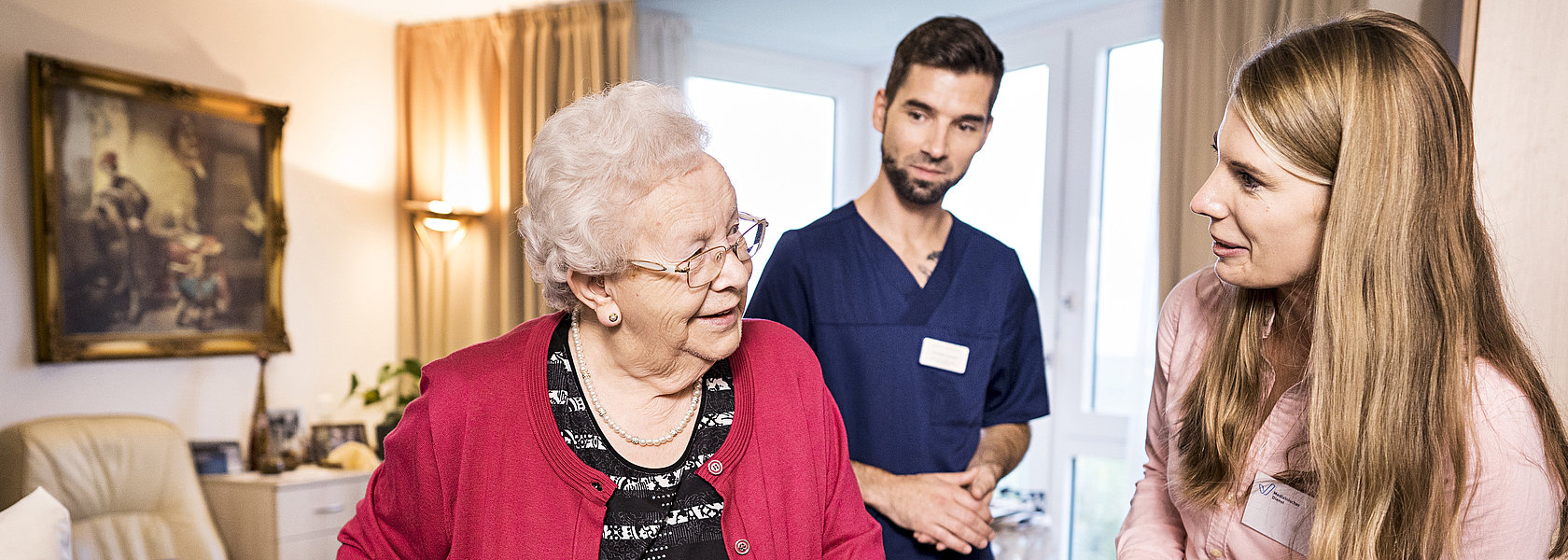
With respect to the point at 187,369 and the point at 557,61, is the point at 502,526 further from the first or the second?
the point at 557,61

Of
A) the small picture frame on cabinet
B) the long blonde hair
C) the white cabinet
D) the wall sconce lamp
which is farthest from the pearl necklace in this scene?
the wall sconce lamp

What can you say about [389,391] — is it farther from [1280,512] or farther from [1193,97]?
[1280,512]

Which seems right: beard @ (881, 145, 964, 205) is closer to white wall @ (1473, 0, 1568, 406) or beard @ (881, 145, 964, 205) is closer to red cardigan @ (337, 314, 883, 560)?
red cardigan @ (337, 314, 883, 560)

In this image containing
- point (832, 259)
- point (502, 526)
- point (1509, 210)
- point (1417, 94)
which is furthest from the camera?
point (832, 259)

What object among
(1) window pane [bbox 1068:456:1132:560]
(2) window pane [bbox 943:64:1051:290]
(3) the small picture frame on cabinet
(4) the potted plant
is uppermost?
(2) window pane [bbox 943:64:1051:290]

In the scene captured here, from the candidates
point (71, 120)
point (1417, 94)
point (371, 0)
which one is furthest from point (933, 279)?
point (371, 0)

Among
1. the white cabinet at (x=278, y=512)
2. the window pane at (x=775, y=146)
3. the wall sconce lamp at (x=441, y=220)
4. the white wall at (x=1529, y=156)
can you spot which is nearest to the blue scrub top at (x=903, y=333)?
the white wall at (x=1529, y=156)

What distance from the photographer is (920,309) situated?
6.01 ft

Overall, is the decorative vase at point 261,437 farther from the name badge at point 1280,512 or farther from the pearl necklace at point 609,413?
the name badge at point 1280,512

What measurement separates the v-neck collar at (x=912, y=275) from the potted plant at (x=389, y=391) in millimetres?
2900

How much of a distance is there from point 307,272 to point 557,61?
5.02ft

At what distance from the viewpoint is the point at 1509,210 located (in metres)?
1.73

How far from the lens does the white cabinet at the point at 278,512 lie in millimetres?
3479

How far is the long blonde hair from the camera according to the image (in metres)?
1.03
